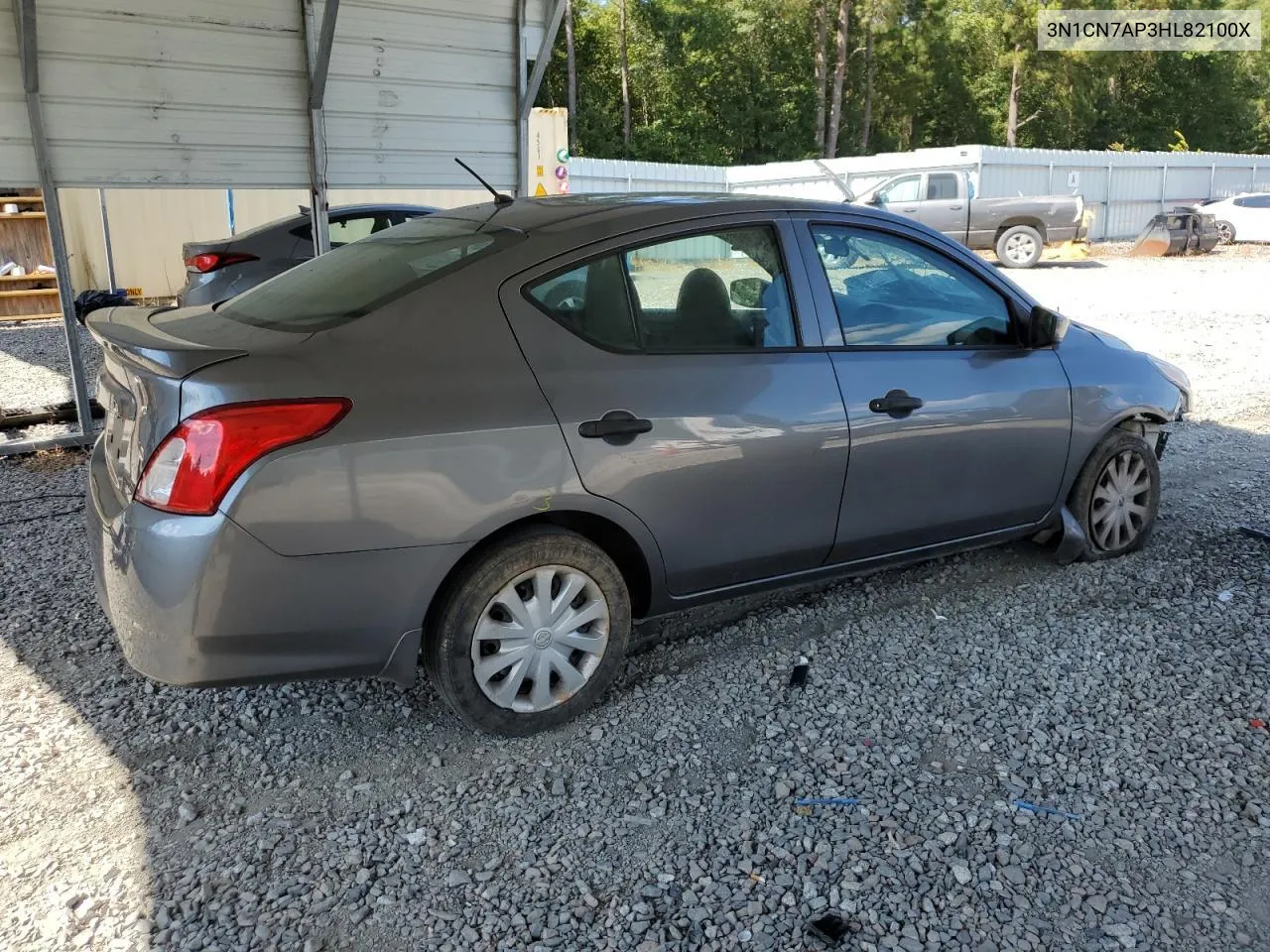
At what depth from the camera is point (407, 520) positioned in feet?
9.59

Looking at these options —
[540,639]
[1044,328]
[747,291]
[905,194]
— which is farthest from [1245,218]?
[540,639]

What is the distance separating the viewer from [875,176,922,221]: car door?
22.0m

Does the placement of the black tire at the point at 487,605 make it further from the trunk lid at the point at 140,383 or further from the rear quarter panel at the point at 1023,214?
the rear quarter panel at the point at 1023,214

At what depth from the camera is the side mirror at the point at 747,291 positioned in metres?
3.66

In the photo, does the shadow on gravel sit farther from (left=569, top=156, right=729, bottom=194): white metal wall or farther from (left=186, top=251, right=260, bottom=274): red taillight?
(left=569, top=156, right=729, bottom=194): white metal wall

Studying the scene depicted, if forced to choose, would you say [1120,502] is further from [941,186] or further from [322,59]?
[941,186]

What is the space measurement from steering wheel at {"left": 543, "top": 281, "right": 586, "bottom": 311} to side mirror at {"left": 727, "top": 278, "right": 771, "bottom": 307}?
0.61m

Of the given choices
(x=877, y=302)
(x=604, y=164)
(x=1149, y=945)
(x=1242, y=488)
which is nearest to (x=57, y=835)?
(x=1149, y=945)

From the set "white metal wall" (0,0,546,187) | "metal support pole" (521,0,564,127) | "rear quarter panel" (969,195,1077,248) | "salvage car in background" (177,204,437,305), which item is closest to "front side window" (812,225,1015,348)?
"metal support pole" (521,0,564,127)

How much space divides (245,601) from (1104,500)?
12.3ft

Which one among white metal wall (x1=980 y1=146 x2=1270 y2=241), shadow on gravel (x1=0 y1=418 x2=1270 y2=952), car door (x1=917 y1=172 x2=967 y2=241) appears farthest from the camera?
white metal wall (x1=980 y1=146 x2=1270 y2=241)

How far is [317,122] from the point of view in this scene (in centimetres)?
687

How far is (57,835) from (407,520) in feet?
4.19

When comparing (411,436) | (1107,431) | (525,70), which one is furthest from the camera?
(525,70)
